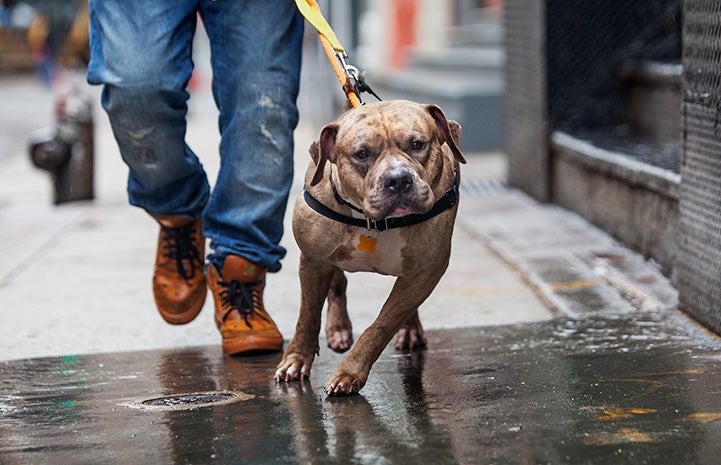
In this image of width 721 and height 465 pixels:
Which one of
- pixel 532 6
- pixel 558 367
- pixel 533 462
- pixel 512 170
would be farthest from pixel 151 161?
pixel 512 170

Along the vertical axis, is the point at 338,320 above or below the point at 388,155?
below

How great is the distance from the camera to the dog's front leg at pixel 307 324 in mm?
3332

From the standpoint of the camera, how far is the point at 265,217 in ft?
12.3

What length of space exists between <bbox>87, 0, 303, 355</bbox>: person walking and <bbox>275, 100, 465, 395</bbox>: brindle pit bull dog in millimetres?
423

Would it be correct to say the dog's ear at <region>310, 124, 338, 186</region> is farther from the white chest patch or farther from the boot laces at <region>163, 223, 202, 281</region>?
the boot laces at <region>163, 223, 202, 281</region>

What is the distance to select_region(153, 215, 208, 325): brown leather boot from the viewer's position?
3996 millimetres

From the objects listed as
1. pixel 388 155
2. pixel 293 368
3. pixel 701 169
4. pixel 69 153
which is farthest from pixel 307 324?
pixel 69 153

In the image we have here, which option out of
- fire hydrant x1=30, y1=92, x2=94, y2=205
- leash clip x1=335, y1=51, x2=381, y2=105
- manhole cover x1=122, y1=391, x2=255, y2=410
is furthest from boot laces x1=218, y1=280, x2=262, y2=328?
fire hydrant x1=30, y1=92, x2=94, y2=205

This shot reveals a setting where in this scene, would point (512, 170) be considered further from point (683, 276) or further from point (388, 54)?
point (388, 54)

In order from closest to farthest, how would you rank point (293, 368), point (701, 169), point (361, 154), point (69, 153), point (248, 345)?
point (361, 154)
point (293, 368)
point (248, 345)
point (701, 169)
point (69, 153)

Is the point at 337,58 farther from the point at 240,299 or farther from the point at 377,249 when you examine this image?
the point at 240,299

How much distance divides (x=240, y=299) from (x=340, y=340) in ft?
1.15

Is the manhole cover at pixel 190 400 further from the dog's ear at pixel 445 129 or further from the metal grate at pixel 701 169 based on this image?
the metal grate at pixel 701 169

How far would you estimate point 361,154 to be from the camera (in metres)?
2.99
